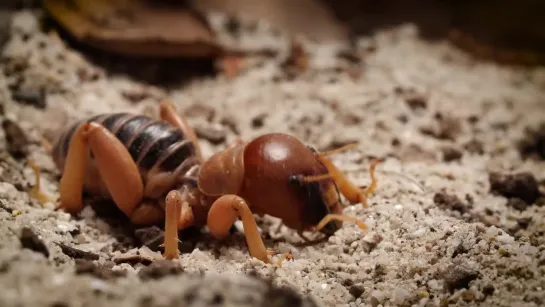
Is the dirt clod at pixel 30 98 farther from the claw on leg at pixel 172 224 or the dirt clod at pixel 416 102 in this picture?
the dirt clod at pixel 416 102

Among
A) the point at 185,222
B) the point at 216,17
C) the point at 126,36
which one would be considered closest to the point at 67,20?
the point at 126,36

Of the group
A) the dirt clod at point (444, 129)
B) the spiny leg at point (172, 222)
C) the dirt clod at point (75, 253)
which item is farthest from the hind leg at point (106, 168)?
the dirt clod at point (444, 129)

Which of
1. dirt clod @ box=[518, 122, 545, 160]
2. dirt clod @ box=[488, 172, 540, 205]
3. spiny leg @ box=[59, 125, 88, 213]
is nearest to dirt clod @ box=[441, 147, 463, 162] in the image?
dirt clod @ box=[488, 172, 540, 205]

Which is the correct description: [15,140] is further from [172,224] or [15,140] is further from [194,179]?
[172,224]

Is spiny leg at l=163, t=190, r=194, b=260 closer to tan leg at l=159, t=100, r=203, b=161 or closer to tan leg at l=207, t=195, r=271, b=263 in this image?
tan leg at l=207, t=195, r=271, b=263

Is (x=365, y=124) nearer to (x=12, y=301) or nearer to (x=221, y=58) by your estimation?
(x=221, y=58)
